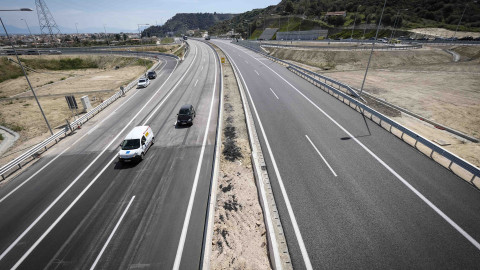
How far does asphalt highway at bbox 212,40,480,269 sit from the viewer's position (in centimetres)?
783

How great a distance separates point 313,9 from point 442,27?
79.2 m

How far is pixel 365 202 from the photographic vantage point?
33.3 feet

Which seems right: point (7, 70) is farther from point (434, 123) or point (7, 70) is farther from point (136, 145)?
point (434, 123)

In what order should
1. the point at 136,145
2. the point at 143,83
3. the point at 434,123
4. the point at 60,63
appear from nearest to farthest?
the point at 136,145, the point at 434,123, the point at 143,83, the point at 60,63

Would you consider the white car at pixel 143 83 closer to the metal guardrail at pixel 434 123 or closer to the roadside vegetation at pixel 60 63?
the metal guardrail at pixel 434 123

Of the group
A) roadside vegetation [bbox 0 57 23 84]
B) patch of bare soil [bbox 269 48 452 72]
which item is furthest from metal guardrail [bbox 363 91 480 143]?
roadside vegetation [bbox 0 57 23 84]

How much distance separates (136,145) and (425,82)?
40.9 m

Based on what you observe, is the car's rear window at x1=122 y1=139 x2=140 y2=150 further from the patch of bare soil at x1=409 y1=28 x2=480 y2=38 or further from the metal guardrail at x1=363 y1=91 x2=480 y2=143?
the patch of bare soil at x1=409 y1=28 x2=480 y2=38

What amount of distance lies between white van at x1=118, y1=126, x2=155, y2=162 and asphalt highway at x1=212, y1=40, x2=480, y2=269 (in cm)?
924

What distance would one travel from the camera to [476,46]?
164 feet

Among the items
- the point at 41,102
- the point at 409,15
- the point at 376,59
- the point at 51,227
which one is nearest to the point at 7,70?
the point at 41,102

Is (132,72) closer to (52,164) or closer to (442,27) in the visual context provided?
(52,164)

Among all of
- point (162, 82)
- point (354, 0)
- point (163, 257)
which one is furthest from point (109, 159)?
point (354, 0)

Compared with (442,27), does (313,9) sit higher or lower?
higher
